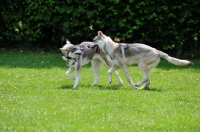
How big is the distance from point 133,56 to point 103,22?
496 cm

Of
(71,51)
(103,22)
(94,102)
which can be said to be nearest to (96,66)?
(71,51)

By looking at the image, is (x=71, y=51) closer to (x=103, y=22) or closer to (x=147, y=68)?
(x=147, y=68)

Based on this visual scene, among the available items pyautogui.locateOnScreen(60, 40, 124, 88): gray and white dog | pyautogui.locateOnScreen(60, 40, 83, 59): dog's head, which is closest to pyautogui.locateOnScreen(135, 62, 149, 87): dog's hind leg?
pyautogui.locateOnScreen(60, 40, 124, 88): gray and white dog

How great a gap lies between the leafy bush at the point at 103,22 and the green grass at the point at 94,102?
7.56 ft

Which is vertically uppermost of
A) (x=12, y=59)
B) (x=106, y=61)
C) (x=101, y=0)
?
(x=101, y=0)

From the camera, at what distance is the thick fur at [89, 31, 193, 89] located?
10625 mm

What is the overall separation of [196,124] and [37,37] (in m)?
9.88

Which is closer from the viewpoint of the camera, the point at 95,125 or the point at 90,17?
the point at 95,125

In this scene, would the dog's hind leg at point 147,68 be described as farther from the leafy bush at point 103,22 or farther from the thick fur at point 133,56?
the leafy bush at point 103,22

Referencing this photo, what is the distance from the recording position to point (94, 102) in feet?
29.0

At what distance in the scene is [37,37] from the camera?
16.3m

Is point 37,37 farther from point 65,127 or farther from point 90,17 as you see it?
point 65,127

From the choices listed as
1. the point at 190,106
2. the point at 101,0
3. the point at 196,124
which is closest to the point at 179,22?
the point at 101,0

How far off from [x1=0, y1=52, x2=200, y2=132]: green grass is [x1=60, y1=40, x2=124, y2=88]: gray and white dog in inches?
13.5
